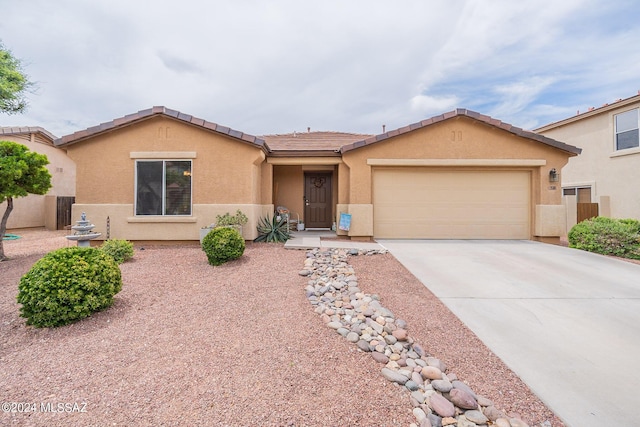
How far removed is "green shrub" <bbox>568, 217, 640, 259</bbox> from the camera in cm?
736

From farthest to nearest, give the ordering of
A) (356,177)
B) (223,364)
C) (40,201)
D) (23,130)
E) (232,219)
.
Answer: (40,201), (23,130), (356,177), (232,219), (223,364)

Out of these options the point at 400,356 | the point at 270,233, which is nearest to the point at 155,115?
the point at 270,233

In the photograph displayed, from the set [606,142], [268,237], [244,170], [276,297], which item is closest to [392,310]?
[276,297]

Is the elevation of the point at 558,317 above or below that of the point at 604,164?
below

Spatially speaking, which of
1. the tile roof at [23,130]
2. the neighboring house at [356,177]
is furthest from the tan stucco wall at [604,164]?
the tile roof at [23,130]

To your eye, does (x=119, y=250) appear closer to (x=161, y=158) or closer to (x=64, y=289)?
(x=161, y=158)

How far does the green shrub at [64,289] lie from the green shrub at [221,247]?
2186mm

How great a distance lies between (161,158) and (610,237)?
12.5 metres

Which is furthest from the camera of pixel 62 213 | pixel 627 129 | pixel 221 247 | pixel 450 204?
pixel 62 213

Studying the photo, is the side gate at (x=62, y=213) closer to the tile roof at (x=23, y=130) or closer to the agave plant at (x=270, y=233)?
the tile roof at (x=23, y=130)

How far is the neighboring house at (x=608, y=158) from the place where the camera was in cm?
1142

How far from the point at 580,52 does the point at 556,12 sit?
10.5 feet

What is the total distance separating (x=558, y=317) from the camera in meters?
3.87

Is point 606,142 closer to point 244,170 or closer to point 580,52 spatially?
point 580,52
